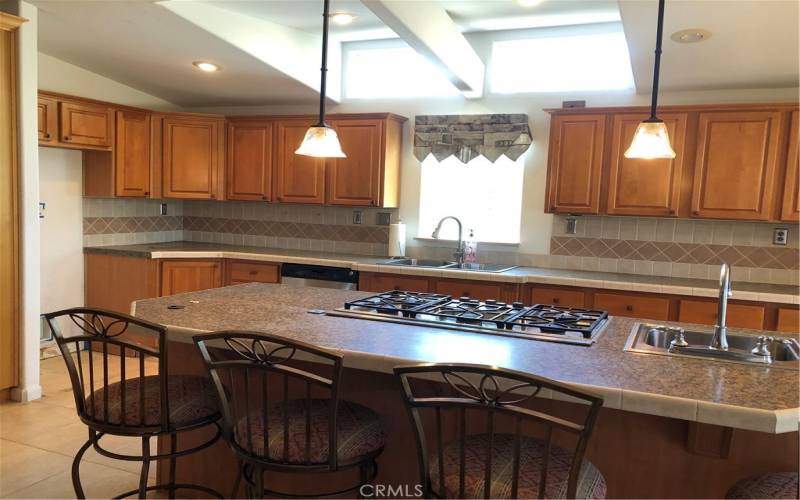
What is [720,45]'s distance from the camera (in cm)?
332

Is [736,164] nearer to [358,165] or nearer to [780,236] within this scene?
[780,236]

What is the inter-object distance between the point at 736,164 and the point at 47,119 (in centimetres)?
478

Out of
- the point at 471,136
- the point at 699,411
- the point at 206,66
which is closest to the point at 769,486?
the point at 699,411

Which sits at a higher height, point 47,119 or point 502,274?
point 47,119

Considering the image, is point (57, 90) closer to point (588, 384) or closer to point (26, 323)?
point (26, 323)

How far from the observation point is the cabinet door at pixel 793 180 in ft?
11.8

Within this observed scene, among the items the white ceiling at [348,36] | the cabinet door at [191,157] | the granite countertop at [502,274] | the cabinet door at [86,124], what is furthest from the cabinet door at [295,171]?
the cabinet door at [86,124]

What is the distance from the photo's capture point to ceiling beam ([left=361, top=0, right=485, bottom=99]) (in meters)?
3.32

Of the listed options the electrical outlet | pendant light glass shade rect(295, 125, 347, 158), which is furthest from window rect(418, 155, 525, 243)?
pendant light glass shade rect(295, 125, 347, 158)

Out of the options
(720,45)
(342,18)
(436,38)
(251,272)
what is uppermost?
(342,18)

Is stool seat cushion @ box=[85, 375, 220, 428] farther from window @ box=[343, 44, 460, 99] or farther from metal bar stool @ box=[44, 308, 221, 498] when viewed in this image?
window @ box=[343, 44, 460, 99]

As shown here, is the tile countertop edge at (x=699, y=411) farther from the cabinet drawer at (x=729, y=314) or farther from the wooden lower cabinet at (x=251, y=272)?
the wooden lower cabinet at (x=251, y=272)

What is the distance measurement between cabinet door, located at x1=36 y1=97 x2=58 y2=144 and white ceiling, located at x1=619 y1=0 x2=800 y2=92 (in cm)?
388

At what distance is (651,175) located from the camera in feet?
12.9
